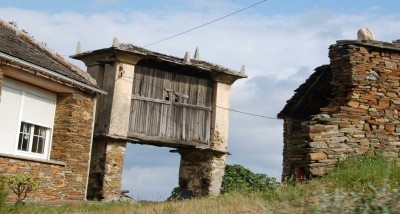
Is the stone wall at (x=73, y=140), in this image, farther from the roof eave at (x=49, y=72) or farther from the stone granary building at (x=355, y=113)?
the stone granary building at (x=355, y=113)

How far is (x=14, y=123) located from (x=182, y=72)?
975cm

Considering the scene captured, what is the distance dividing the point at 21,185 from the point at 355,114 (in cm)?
836

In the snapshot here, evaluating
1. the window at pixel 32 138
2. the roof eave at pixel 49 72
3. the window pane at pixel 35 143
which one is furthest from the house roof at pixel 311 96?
the window pane at pixel 35 143

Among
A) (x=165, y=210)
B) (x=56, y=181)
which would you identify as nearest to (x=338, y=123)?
(x=165, y=210)

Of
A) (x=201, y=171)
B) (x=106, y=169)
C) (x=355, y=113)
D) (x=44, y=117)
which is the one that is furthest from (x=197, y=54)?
(x=355, y=113)

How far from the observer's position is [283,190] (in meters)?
11.0

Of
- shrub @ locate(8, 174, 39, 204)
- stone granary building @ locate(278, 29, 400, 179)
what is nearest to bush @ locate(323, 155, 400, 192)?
stone granary building @ locate(278, 29, 400, 179)

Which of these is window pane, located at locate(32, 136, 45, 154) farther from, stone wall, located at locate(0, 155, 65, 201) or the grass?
the grass

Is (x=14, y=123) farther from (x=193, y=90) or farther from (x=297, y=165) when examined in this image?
(x=193, y=90)

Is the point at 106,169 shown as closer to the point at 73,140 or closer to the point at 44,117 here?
the point at 73,140

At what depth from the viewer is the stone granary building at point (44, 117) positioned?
47.6 feet

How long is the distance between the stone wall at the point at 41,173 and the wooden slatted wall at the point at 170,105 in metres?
6.24

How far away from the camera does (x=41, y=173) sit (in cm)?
1535

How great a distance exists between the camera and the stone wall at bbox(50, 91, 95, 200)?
1627cm
